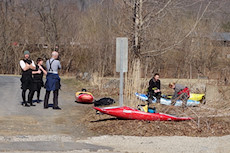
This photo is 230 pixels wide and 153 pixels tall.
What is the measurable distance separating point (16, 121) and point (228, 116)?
20.1ft

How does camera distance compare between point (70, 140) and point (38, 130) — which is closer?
point (70, 140)

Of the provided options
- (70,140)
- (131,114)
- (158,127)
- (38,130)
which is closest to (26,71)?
(38,130)

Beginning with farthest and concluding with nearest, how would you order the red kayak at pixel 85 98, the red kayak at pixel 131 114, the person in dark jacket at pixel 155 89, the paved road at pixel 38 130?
the person in dark jacket at pixel 155 89, the red kayak at pixel 85 98, the red kayak at pixel 131 114, the paved road at pixel 38 130

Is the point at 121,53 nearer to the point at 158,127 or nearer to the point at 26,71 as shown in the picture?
the point at 158,127

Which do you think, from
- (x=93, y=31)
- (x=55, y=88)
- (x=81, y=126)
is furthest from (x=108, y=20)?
(x=81, y=126)

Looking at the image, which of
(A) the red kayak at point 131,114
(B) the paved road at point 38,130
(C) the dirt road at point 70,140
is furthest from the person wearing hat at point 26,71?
(A) the red kayak at point 131,114

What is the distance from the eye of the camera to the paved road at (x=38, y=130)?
27.4ft

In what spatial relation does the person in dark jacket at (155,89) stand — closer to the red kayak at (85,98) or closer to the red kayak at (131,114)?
the red kayak at (85,98)

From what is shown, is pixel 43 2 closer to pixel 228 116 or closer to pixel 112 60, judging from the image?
pixel 112 60

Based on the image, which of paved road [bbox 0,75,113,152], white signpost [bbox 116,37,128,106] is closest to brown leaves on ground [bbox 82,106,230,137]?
paved road [bbox 0,75,113,152]

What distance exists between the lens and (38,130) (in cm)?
997

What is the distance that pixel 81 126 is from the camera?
10.7m

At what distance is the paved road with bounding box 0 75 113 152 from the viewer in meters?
8.34

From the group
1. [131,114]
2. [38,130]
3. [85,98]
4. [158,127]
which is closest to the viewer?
[38,130]
